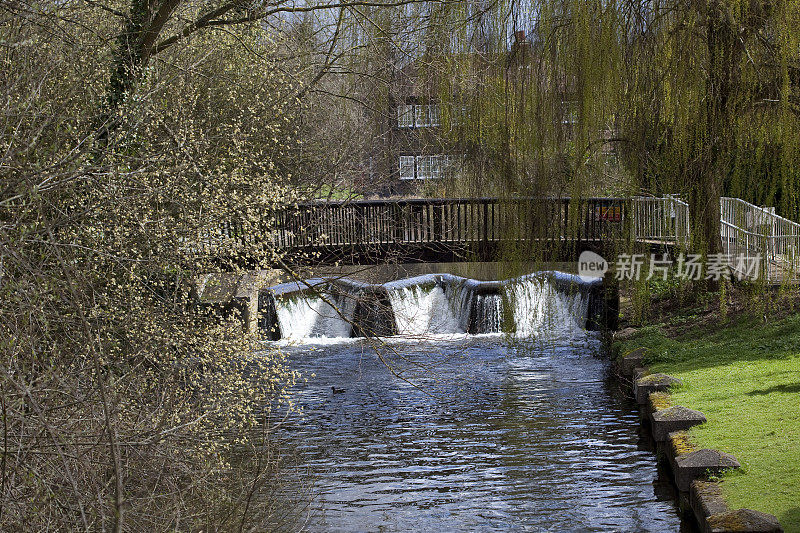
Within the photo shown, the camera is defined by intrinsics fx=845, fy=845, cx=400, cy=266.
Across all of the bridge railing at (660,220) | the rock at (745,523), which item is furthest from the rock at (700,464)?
the bridge railing at (660,220)

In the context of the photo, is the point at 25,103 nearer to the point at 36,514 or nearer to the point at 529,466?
the point at 36,514

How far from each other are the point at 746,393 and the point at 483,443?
2.75 meters

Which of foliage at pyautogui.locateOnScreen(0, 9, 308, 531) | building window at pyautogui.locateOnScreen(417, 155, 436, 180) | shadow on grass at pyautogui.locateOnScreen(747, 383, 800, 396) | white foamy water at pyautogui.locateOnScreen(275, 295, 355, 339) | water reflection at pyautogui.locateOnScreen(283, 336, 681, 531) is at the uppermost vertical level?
building window at pyautogui.locateOnScreen(417, 155, 436, 180)

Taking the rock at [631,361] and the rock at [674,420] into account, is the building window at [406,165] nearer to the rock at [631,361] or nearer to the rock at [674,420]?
the rock at [631,361]

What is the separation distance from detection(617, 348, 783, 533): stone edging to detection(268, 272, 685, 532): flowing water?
0.34 meters

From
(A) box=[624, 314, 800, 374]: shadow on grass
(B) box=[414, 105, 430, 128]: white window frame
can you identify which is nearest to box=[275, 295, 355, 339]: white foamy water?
(A) box=[624, 314, 800, 374]: shadow on grass

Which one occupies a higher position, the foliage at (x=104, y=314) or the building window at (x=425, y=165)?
the building window at (x=425, y=165)

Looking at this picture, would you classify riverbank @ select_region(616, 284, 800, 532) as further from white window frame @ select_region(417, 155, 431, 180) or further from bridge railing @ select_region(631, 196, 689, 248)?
white window frame @ select_region(417, 155, 431, 180)

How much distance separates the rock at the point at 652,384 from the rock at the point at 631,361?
1.74m

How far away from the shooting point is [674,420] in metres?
7.60

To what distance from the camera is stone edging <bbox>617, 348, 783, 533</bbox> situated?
491cm

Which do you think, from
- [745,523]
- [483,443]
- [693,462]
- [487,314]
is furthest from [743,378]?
[487,314]

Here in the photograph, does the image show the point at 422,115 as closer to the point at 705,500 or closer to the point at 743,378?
the point at 705,500

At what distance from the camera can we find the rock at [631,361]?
11.5 metres
